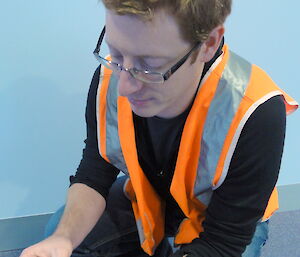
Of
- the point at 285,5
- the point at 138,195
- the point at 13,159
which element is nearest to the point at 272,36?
the point at 285,5

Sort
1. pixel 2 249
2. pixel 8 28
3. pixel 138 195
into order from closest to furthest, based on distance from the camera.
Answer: pixel 138 195
pixel 8 28
pixel 2 249

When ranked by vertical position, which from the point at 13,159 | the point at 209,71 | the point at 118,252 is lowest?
the point at 118,252

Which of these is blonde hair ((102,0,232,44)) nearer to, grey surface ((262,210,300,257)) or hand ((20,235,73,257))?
hand ((20,235,73,257))

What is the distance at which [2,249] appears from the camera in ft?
4.31

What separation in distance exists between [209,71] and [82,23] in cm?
43

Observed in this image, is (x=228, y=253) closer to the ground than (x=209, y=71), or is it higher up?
closer to the ground

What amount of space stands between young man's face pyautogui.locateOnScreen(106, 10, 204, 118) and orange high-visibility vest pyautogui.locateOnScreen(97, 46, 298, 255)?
57 mm

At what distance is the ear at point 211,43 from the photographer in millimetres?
664

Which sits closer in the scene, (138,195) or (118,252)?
(138,195)

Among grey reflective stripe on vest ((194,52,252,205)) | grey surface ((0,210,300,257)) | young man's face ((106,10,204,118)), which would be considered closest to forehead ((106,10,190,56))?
young man's face ((106,10,204,118))

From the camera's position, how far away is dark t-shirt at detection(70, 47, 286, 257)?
734 millimetres

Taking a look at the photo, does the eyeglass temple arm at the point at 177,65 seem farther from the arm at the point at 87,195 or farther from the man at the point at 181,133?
the arm at the point at 87,195

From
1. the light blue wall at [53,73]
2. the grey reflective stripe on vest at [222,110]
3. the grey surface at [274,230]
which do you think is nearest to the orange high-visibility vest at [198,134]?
the grey reflective stripe on vest at [222,110]

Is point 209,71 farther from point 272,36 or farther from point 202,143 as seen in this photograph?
point 272,36
